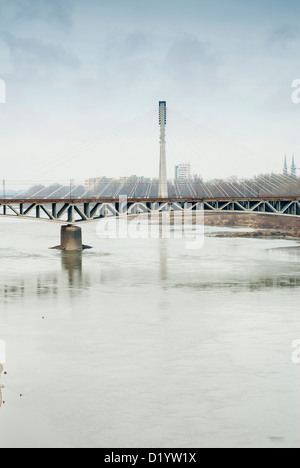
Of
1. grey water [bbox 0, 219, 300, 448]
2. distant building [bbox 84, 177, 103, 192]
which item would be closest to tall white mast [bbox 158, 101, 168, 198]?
distant building [bbox 84, 177, 103, 192]

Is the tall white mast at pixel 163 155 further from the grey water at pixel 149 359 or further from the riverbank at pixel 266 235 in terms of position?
the grey water at pixel 149 359

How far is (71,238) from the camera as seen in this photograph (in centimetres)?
5741

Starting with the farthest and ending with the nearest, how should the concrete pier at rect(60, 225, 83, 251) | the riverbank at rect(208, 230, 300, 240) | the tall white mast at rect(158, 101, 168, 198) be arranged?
the riverbank at rect(208, 230, 300, 240), the tall white mast at rect(158, 101, 168, 198), the concrete pier at rect(60, 225, 83, 251)

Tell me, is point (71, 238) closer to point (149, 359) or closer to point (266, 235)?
point (266, 235)

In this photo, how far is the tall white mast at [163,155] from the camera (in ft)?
231

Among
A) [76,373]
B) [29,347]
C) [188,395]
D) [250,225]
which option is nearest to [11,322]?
[29,347]

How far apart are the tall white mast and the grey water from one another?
30697mm

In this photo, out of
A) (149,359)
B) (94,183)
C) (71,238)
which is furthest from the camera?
(94,183)

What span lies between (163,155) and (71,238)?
76.4 ft

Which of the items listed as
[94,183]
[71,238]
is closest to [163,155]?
[94,183]

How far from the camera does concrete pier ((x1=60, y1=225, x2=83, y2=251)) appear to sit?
5741cm

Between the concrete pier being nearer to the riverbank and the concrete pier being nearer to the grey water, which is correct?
the grey water

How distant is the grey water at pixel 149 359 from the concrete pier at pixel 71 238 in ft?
55.5

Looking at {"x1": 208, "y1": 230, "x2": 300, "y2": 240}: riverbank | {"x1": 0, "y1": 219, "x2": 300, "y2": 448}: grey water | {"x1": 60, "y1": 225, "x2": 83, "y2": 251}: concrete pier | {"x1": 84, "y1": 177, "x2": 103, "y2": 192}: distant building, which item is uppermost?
{"x1": 84, "y1": 177, "x2": 103, "y2": 192}: distant building
